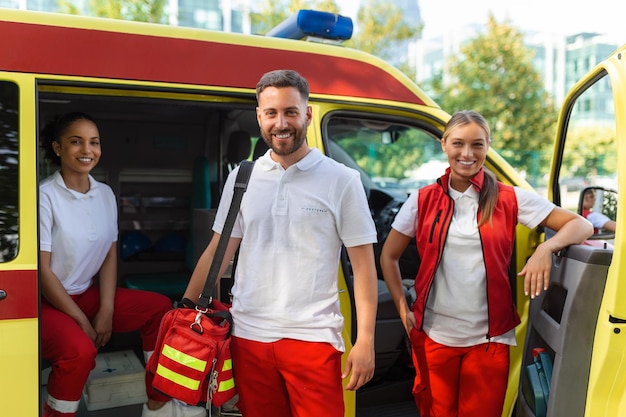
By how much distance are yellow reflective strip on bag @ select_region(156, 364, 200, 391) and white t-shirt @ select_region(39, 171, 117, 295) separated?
2.54 feet

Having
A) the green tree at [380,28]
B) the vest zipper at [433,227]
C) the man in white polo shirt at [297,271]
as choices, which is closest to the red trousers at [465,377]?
the vest zipper at [433,227]

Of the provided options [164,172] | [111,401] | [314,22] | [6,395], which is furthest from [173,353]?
[164,172]

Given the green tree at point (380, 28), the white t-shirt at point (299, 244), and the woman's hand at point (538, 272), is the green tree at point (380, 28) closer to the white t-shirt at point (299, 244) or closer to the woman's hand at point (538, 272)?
the woman's hand at point (538, 272)

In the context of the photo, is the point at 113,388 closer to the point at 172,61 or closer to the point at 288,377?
the point at 288,377

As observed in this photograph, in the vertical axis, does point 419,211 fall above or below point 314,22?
below

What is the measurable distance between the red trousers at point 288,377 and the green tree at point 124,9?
11.9 m

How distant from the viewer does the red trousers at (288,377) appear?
2000 millimetres

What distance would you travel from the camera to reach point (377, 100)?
2.91 meters

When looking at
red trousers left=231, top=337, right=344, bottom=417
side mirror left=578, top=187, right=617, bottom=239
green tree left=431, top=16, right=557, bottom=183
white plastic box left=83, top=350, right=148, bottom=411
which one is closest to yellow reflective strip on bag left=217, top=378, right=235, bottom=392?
red trousers left=231, top=337, right=344, bottom=417

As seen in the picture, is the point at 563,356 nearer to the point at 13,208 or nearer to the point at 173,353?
the point at 173,353

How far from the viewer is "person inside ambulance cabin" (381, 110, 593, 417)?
2.37 m

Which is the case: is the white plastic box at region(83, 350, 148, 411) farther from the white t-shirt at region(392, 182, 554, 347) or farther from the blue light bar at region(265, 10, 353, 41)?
the blue light bar at region(265, 10, 353, 41)

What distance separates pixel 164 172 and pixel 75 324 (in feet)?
8.29

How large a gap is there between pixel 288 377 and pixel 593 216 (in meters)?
1.78
